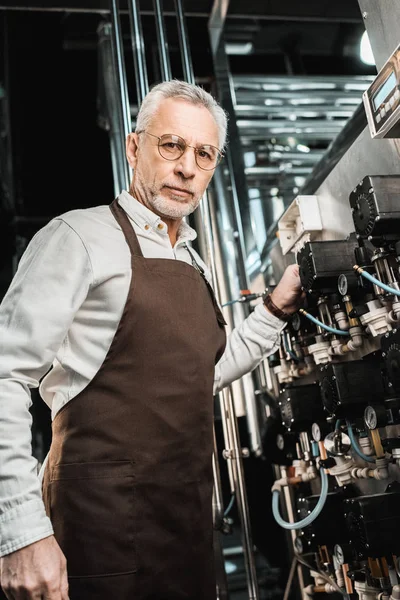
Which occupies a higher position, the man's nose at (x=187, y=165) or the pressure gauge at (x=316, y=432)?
the man's nose at (x=187, y=165)

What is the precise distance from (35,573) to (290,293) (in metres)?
0.91

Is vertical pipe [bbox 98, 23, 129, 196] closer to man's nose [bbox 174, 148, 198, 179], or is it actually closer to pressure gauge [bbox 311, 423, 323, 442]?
man's nose [bbox 174, 148, 198, 179]

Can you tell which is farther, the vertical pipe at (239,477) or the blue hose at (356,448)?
the vertical pipe at (239,477)

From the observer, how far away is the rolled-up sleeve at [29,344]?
98 centimetres

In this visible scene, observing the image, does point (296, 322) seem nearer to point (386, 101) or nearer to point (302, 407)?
point (302, 407)

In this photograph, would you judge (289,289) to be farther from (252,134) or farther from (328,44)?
(328,44)

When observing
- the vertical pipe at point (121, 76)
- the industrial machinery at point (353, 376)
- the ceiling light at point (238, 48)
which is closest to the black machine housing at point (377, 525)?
the industrial machinery at point (353, 376)

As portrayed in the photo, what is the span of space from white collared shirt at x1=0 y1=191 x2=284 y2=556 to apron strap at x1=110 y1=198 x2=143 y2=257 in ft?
0.05

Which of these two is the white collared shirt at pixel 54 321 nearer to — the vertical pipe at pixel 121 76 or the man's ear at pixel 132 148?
the man's ear at pixel 132 148

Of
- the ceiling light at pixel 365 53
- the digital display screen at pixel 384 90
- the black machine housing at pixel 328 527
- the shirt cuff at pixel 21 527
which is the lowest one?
the black machine housing at pixel 328 527

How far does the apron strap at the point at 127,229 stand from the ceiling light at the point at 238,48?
1915mm

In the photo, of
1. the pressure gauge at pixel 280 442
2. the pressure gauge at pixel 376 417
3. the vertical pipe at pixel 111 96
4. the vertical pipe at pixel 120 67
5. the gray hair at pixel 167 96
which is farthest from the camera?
the vertical pipe at pixel 111 96

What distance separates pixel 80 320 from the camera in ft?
3.98

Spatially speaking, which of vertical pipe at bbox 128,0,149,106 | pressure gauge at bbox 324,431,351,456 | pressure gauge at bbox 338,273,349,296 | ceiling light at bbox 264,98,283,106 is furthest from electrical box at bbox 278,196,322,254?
ceiling light at bbox 264,98,283,106
